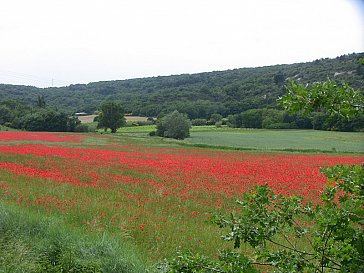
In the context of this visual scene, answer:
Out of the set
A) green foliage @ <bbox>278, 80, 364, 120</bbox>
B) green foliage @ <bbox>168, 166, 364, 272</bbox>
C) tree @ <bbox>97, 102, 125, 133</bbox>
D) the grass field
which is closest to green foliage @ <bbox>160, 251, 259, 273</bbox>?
green foliage @ <bbox>168, 166, 364, 272</bbox>

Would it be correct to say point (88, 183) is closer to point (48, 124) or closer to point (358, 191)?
point (358, 191)

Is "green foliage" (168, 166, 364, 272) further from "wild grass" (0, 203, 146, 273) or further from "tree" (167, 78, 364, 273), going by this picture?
"wild grass" (0, 203, 146, 273)

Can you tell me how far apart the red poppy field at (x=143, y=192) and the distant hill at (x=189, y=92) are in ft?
260

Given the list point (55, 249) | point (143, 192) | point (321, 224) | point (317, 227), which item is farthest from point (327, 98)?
point (143, 192)

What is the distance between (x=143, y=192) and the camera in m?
13.3

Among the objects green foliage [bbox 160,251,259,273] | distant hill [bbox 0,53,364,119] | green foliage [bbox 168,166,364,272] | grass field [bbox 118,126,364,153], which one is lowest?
grass field [bbox 118,126,364,153]

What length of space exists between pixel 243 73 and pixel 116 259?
178390 mm

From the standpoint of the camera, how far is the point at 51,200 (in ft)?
33.6

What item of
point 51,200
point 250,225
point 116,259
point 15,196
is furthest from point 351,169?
point 15,196

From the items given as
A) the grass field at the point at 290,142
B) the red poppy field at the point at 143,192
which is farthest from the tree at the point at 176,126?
the red poppy field at the point at 143,192

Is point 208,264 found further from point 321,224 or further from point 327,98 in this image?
point 327,98

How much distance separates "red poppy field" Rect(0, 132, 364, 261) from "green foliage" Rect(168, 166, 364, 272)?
4.16 ft

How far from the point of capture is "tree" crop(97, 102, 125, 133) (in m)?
78.5

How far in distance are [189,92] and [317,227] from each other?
148 metres
